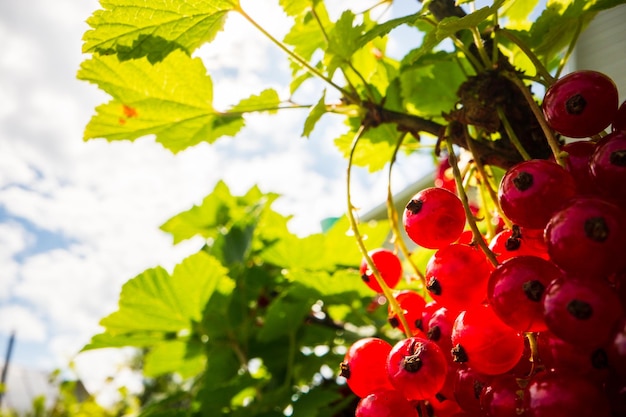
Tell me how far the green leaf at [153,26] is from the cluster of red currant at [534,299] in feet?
1.45

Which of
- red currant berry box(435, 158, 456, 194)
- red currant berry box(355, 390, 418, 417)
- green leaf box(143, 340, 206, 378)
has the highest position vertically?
red currant berry box(435, 158, 456, 194)

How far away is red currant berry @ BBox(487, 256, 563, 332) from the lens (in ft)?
1.26

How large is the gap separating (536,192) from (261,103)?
529 mm

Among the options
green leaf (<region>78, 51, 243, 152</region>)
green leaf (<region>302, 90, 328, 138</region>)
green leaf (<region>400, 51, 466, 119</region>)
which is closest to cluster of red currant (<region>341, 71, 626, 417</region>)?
green leaf (<region>302, 90, 328, 138</region>)

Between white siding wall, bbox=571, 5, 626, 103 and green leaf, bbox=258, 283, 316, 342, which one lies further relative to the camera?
green leaf, bbox=258, 283, 316, 342

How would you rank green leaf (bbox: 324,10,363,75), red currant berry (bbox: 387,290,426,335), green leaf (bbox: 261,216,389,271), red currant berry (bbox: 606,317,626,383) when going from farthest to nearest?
green leaf (bbox: 261,216,389,271) → green leaf (bbox: 324,10,363,75) → red currant berry (bbox: 387,290,426,335) → red currant berry (bbox: 606,317,626,383)

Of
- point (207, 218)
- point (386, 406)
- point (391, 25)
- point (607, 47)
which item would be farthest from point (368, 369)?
point (207, 218)

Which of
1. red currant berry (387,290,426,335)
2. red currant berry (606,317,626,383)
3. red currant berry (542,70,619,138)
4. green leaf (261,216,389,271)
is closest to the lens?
red currant berry (606,317,626,383)

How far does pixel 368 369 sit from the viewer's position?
0.50 meters

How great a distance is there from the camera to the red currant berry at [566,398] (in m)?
0.34

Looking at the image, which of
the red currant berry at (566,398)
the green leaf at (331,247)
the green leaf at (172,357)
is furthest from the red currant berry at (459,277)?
the green leaf at (172,357)

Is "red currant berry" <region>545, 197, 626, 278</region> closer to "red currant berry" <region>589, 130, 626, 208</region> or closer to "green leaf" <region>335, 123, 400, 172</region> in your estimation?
"red currant berry" <region>589, 130, 626, 208</region>

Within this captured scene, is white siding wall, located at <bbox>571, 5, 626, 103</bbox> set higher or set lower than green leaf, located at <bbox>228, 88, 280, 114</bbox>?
lower

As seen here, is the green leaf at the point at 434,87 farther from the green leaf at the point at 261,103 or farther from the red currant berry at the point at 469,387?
the red currant berry at the point at 469,387
